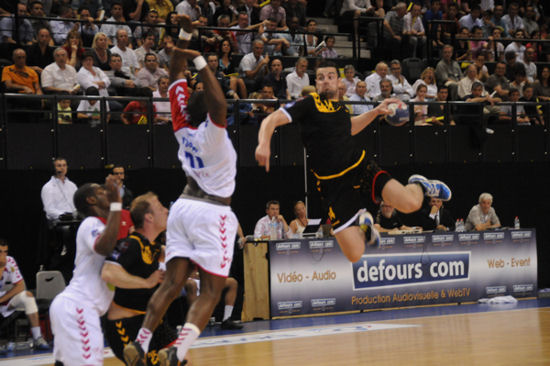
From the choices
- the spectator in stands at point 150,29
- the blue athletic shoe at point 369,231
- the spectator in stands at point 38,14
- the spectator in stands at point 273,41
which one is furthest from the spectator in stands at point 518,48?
the blue athletic shoe at point 369,231

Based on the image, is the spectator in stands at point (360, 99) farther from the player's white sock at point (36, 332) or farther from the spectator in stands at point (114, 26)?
the player's white sock at point (36, 332)

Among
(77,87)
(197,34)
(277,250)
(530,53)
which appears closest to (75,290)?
(277,250)

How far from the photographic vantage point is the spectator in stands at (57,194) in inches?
481

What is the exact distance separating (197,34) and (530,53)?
8738mm

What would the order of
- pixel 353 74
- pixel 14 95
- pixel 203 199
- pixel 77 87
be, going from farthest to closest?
pixel 353 74 → pixel 77 87 → pixel 14 95 → pixel 203 199

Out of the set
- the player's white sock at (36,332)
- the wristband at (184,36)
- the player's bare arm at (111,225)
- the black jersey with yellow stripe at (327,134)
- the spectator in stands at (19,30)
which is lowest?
the player's white sock at (36,332)

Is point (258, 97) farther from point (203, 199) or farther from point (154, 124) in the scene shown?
point (203, 199)

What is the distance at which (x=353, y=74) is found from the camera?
1662 centimetres

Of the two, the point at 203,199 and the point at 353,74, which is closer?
the point at 203,199

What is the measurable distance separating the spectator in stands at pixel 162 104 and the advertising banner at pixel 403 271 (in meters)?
3.03

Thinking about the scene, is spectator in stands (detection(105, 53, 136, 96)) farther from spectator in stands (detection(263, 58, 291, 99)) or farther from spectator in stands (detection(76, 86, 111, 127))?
spectator in stands (detection(263, 58, 291, 99))

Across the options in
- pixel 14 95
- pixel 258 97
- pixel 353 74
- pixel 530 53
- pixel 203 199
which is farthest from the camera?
pixel 530 53

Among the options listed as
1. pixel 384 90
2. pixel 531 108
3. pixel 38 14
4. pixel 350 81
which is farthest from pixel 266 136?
pixel 531 108

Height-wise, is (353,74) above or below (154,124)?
above
